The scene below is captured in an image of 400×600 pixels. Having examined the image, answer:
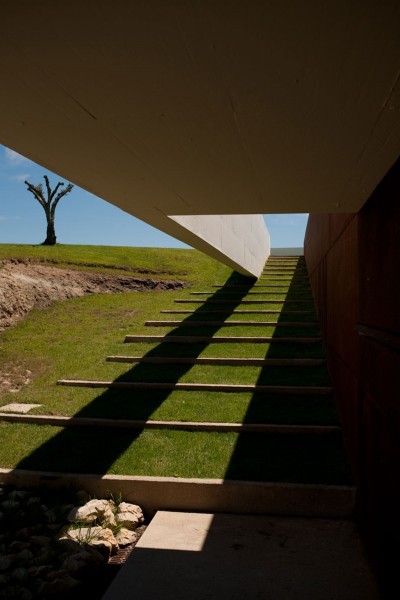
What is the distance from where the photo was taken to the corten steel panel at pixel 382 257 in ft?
9.79

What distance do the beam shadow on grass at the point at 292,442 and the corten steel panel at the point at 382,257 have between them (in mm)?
1933

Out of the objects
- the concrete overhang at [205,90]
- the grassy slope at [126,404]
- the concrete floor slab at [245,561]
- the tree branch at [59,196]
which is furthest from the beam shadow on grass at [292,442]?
the tree branch at [59,196]

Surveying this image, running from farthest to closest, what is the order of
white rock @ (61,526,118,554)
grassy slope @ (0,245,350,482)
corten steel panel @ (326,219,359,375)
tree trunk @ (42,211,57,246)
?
tree trunk @ (42,211,57,246) < grassy slope @ (0,245,350,482) < corten steel panel @ (326,219,359,375) < white rock @ (61,526,118,554)

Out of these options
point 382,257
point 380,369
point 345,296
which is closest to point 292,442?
point 345,296

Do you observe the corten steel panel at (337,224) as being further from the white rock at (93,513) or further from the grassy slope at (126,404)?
the white rock at (93,513)

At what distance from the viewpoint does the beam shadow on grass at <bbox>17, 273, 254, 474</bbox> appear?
17.8ft

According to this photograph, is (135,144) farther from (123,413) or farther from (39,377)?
(39,377)

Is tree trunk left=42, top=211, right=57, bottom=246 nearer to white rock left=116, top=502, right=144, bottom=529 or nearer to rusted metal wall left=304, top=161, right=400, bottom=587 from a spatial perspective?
white rock left=116, top=502, right=144, bottom=529

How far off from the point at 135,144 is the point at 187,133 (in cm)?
38

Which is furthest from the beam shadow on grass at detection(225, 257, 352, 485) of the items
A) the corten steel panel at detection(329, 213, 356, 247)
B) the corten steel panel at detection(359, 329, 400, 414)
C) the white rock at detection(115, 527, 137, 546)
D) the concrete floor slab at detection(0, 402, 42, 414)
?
the concrete floor slab at detection(0, 402, 42, 414)

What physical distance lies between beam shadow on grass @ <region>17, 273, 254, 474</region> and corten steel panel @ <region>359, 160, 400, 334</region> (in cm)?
318

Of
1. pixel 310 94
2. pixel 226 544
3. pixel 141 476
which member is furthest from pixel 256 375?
pixel 310 94

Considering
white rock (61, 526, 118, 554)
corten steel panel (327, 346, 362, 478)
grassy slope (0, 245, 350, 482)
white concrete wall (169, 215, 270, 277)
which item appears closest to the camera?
white rock (61, 526, 118, 554)

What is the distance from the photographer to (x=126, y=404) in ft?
22.6
